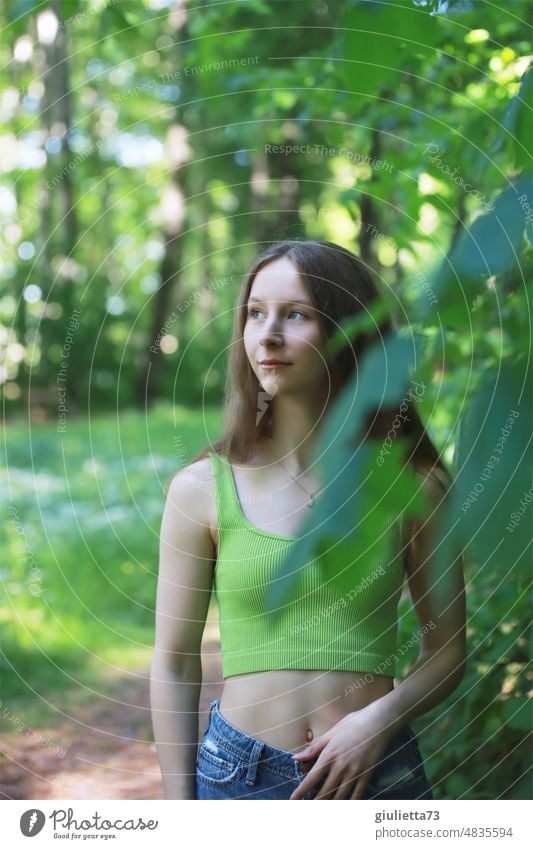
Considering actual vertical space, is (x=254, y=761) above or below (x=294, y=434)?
below

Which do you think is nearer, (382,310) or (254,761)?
(382,310)

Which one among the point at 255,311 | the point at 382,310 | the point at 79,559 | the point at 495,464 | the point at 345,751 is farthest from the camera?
the point at 79,559

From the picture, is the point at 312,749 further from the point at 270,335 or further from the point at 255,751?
the point at 270,335

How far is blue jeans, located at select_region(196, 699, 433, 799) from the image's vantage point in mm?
1118

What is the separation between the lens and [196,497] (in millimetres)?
1170

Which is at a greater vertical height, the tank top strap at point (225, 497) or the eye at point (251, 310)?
the eye at point (251, 310)

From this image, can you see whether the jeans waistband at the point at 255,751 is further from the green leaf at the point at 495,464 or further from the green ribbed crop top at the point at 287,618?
the green leaf at the point at 495,464

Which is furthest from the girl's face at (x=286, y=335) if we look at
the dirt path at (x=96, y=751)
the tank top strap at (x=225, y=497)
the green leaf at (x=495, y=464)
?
the dirt path at (x=96, y=751)

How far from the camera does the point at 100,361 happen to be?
7.78 m

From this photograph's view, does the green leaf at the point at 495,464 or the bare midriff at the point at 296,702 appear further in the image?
the bare midriff at the point at 296,702

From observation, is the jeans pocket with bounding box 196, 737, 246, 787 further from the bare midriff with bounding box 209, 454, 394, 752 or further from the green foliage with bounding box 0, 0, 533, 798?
the green foliage with bounding box 0, 0, 533, 798

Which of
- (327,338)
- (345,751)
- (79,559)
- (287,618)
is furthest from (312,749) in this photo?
(79,559)

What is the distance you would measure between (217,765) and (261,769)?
6 cm

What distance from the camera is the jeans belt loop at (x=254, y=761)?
112 cm
